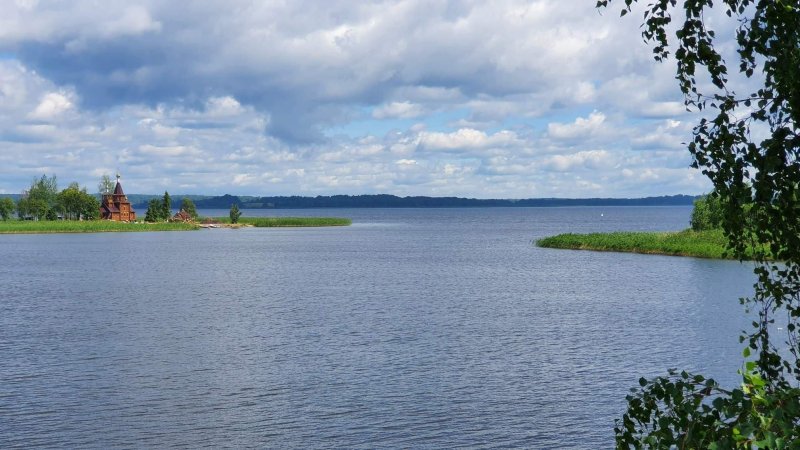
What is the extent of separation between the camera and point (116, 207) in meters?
194

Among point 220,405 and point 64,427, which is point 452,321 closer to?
point 220,405

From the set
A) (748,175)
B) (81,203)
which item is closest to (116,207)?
(81,203)

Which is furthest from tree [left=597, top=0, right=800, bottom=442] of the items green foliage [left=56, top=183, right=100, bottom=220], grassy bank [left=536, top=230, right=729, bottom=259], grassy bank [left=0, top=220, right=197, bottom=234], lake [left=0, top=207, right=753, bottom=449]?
green foliage [left=56, top=183, right=100, bottom=220]

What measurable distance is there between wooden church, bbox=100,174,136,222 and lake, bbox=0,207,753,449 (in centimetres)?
13063

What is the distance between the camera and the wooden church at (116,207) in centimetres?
19325

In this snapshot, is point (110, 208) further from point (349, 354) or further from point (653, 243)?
point (349, 354)

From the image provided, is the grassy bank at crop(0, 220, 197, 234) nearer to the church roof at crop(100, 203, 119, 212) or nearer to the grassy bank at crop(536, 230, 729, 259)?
the church roof at crop(100, 203, 119, 212)

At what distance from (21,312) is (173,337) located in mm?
13631

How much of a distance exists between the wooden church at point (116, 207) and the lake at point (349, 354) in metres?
131

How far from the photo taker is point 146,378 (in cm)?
2784

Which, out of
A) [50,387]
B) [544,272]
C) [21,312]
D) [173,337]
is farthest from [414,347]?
[544,272]

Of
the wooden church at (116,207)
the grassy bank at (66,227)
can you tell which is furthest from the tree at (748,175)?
the wooden church at (116,207)

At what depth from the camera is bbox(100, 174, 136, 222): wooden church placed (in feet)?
634

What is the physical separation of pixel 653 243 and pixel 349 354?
6493 centimetres
